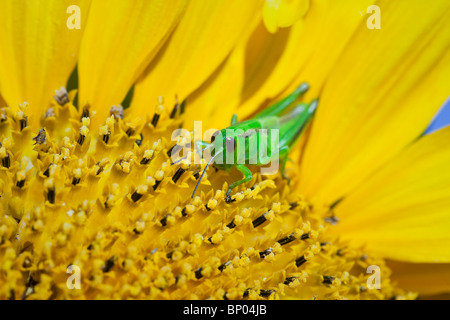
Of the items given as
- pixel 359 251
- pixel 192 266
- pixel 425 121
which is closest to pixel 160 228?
pixel 192 266

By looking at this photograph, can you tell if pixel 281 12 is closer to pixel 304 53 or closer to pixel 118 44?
pixel 304 53

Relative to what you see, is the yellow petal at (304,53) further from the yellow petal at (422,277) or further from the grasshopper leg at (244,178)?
the yellow petal at (422,277)

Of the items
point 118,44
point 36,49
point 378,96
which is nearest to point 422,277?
point 378,96

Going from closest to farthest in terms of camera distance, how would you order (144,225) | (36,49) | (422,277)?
(144,225) < (36,49) < (422,277)

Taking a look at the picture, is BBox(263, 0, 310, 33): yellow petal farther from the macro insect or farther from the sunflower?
the macro insect

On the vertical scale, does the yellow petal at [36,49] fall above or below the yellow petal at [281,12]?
below

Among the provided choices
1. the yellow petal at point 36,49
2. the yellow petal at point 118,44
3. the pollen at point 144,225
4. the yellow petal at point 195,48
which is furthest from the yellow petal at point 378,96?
the yellow petal at point 36,49

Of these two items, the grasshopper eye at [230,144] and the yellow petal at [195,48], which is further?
the yellow petal at [195,48]
